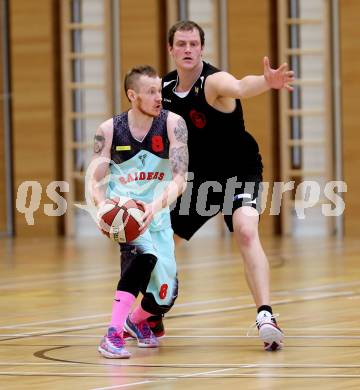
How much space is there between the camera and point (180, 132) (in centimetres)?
652

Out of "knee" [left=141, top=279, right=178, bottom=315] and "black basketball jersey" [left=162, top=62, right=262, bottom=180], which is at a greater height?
"black basketball jersey" [left=162, top=62, right=262, bottom=180]

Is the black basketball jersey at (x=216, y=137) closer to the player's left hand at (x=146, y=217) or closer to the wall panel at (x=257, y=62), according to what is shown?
the player's left hand at (x=146, y=217)

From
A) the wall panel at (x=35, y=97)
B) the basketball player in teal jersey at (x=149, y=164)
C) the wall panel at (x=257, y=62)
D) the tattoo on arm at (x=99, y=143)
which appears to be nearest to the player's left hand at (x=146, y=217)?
the basketball player in teal jersey at (x=149, y=164)

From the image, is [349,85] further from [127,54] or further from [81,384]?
[81,384]

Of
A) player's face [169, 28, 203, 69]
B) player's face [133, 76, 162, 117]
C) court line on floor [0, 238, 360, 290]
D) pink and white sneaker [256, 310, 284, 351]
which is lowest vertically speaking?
court line on floor [0, 238, 360, 290]

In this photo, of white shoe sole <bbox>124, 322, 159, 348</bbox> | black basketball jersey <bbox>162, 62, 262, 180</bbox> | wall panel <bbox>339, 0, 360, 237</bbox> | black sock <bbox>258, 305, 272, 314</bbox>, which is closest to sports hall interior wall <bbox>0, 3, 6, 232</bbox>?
wall panel <bbox>339, 0, 360, 237</bbox>

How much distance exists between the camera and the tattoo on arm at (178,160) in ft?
21.0

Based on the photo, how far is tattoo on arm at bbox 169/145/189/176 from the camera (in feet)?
21.0

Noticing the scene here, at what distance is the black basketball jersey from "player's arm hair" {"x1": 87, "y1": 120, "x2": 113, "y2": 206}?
0.59 meters

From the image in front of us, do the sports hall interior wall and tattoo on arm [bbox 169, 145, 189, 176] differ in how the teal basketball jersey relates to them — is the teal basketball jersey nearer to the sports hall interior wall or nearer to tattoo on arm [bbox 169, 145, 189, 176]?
tattoo on arm [bbox 169, 145, 189, 176]

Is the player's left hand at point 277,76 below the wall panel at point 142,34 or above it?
below

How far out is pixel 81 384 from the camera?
17.0 ft

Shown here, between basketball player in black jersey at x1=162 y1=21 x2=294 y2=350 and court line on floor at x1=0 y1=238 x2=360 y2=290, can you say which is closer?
basketball player in black jersey at x1=162 y1=21 x2=294 y2=350

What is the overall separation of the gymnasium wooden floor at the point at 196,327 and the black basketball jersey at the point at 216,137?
3.10ft
